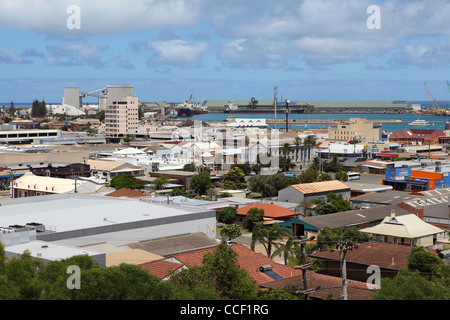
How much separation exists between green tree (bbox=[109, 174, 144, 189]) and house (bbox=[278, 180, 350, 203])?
4710 mm

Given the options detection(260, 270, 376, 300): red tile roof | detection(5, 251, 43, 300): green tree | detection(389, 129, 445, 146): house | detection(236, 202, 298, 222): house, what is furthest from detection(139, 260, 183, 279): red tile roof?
detection(389, 129, 445, 146): house

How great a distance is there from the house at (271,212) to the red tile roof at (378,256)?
4.79m

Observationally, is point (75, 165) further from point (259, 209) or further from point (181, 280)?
point (181, 280)

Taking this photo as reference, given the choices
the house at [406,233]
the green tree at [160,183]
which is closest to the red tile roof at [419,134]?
the green tree at [160,183]

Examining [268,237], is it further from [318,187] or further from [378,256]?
[318,187]

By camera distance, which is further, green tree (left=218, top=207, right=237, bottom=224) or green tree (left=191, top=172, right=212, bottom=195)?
green tree (left=191, top=172, right=212, bottom=195)

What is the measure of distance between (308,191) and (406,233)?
5825mm

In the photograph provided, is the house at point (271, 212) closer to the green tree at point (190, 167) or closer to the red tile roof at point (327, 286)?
the red tile roof at point (327, 286)

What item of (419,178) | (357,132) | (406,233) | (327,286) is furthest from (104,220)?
(357,132)

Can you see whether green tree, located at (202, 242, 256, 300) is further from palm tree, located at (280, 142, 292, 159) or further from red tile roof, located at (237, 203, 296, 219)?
palm tree, located at (280, 142, 292, 159)

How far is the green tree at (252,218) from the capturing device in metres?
14.5

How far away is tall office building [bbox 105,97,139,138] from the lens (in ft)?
145

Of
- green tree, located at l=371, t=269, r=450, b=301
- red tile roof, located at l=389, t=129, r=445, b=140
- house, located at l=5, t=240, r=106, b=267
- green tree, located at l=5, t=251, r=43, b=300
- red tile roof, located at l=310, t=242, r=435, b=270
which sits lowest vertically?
red tile roof, located at l=310, t=242, r=435, b=270
